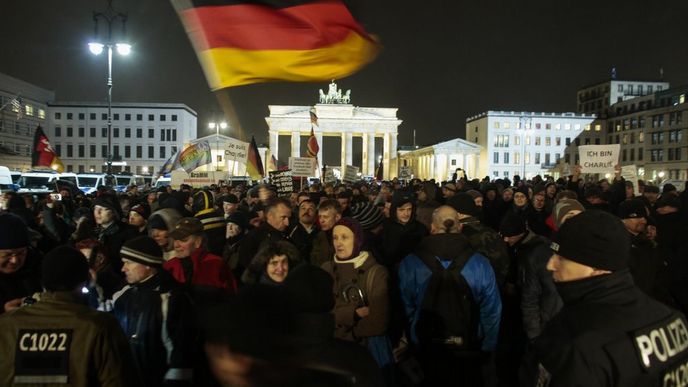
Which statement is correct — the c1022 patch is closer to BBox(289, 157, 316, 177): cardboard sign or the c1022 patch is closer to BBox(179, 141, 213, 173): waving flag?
BBox(289, 157, 316, 177): cardboard sign

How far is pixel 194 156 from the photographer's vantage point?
742 inches

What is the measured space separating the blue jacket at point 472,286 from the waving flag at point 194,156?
1508cm

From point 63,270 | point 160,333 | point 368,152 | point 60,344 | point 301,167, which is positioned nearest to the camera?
point 60,344

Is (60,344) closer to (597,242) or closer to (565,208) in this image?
(597,242)

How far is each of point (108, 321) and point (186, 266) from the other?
1739mm

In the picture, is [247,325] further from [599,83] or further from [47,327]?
[599,83]

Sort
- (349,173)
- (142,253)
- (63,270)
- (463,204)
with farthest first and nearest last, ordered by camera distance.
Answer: (349,173) → (463,204) → (142,253) → (63,270)

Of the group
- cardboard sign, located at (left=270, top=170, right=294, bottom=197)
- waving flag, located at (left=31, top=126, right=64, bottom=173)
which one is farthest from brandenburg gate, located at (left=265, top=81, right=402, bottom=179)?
cardboard sign, located at (left=270, top=170, right=294, bottom=197)

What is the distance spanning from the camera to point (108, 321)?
112 inches

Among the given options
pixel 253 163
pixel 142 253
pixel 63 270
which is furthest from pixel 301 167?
pixel 63 270

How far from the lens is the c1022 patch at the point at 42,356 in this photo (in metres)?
2.68

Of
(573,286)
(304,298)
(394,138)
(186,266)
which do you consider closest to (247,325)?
(304,298)

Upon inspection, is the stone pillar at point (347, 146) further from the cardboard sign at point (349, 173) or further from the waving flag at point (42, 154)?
the waving flag at point (42, 154)

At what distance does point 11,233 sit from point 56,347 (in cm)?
185
